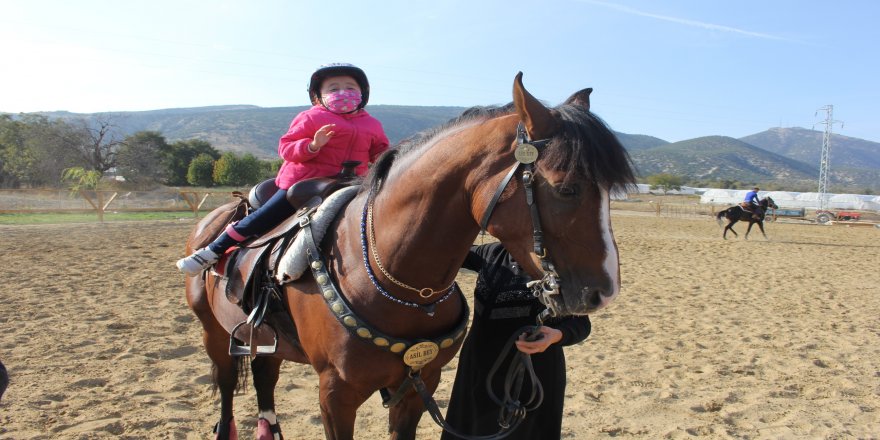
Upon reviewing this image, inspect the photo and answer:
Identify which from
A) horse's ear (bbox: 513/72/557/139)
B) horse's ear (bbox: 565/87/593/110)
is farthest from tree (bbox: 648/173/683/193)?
horse's ear (bbox: 513/72/557/139)

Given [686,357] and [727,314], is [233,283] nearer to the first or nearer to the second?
[686,357]

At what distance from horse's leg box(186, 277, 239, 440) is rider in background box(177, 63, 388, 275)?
81 centimetres

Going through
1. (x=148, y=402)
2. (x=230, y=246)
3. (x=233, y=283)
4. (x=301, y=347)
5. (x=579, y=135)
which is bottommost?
(x=148, y=402)

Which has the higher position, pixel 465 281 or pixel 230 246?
pixel 230 246

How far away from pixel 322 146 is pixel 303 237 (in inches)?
22.0

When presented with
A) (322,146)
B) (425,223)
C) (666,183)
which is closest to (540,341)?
(425,223)

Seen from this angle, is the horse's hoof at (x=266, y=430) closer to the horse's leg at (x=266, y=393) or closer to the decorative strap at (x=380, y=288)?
the horse's leg at (x=266, y=393)

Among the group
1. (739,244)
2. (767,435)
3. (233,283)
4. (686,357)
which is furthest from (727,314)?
(739,244)

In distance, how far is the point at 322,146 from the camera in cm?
262

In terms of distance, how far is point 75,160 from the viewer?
46.2 m

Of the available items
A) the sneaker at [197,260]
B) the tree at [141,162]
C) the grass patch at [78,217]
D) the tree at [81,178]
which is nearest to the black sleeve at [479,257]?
the sneaker at [197,260]

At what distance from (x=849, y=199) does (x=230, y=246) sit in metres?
61.9

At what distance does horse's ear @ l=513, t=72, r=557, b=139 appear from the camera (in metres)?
1.68

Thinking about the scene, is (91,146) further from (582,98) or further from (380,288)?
(582,98)
